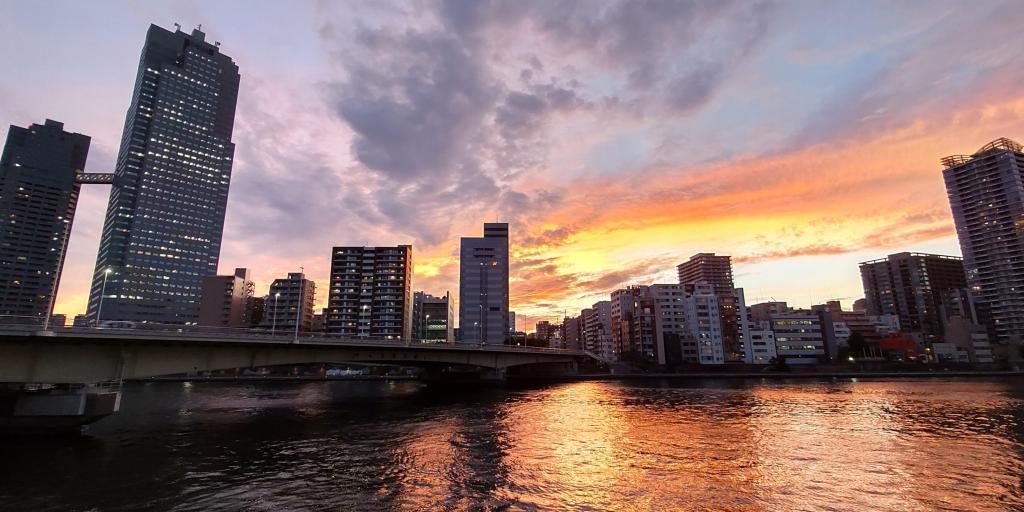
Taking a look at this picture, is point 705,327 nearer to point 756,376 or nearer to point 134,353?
point 756,376

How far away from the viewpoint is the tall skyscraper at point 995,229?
175m

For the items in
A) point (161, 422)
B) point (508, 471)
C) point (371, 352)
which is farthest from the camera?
point (371, 352)

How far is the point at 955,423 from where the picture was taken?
124 feet

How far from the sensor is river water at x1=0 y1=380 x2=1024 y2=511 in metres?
18.7

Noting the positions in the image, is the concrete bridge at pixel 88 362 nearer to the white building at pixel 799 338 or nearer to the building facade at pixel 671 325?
the building facade at pixel 671 325

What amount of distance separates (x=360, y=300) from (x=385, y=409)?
143690 millimetres

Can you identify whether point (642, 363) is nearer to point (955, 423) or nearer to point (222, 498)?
point (955, 423)

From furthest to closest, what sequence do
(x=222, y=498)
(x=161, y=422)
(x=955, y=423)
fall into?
(x=161, y=422) → (x=955, y=423) → (x=222, y=498)

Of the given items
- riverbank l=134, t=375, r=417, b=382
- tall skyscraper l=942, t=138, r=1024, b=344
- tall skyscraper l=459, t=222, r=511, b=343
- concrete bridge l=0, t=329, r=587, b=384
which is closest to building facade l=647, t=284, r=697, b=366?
tall skyscraper l=459, t=222, r=511, b=343

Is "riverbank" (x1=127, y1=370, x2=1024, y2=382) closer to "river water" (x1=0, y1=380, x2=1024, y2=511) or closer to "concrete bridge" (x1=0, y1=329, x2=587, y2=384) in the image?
"concrete bridge" (x1=0, y1=329, x2=587, y2=384)

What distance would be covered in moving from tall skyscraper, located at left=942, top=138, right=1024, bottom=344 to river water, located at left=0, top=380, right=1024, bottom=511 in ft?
639

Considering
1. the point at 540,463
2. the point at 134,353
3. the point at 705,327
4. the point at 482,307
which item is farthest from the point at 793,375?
the point at 134,353

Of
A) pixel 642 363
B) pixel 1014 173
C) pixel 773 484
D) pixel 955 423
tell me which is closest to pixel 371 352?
pixel 773 484

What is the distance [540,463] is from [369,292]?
179599 millimetres
